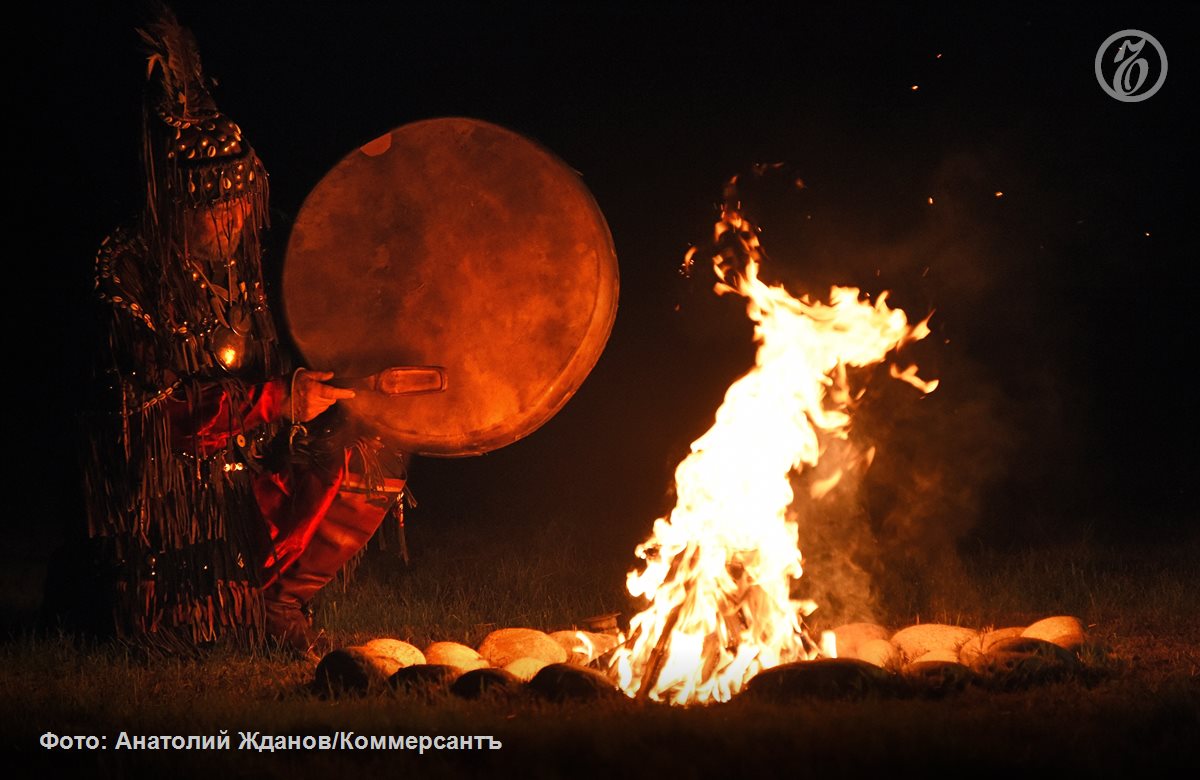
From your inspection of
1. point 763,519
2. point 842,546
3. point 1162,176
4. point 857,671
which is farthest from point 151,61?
point 1162,176

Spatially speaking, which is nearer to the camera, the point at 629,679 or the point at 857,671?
the point at 857,671

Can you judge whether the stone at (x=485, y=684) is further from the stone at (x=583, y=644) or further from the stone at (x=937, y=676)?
the stone at (x=937, y=676)

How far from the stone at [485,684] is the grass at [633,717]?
4.3 inches

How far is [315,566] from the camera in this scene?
470cm

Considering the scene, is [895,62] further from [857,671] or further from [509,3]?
[857,671]

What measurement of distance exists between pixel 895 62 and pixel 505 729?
494 cm

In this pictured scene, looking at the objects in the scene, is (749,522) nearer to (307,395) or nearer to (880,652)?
(880,652)

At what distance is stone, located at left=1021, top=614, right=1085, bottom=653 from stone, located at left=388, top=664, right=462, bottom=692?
1743 mm

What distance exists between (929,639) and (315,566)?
6.58 ft

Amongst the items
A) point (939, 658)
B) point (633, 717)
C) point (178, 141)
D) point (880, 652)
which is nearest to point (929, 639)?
point (880, 652)

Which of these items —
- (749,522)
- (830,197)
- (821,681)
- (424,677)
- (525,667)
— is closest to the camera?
(821,681)

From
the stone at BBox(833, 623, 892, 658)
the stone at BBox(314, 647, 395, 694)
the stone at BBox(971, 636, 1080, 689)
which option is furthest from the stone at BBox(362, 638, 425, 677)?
the stone at BBox(971, 636, 1080, 689)

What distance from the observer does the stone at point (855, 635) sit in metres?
4.60

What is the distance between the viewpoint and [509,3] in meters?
7.96
